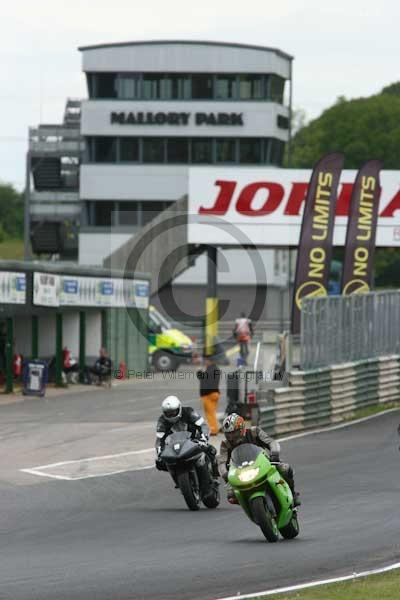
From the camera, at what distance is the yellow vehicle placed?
48969 mm

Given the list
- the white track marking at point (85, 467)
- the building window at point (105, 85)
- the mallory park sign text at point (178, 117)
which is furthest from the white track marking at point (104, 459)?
the building window at point (105, 85)

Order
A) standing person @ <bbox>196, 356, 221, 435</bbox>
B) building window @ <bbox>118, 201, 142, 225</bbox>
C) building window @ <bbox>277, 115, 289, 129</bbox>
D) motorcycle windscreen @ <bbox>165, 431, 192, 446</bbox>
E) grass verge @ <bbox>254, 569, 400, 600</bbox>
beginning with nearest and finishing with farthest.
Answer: grass verge @ <bbox>254, 569, 400, 600</bbox> → motorcycle windscreen @ <bbox>165, 431, 192, 446</bbox> → standing person @ <bbox>196, 356, 221, 435</bbox> → building window @ <bbox>118, 201, 142, 225</bbox> → building window @ <bbox>277, 115, 289, 129</bbox>

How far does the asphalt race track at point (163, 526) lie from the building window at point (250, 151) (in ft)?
193

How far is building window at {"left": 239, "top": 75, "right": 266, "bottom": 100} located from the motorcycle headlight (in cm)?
7584

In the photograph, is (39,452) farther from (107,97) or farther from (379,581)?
(107,97)

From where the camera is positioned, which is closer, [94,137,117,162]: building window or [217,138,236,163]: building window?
[217,138,236,163]: building window

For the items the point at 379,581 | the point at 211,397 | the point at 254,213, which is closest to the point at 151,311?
the point at 254,213

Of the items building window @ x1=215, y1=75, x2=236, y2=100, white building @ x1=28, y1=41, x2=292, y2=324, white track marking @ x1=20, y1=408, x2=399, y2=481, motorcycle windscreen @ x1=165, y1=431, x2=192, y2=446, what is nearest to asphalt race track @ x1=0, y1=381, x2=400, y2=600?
white track marking @ x1=20, y1=408, x2=399, y2=481

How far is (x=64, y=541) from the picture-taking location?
16047 millimetres

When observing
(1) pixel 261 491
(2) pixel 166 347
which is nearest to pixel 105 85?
(2) pixel 166 347

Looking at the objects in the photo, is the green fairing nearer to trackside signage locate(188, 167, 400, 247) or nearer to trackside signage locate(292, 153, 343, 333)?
trackside signage locate(292, 153, 343, 333)

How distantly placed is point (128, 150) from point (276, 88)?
1001 cm

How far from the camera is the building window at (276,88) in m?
89.5

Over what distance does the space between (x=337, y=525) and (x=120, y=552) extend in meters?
3.05
